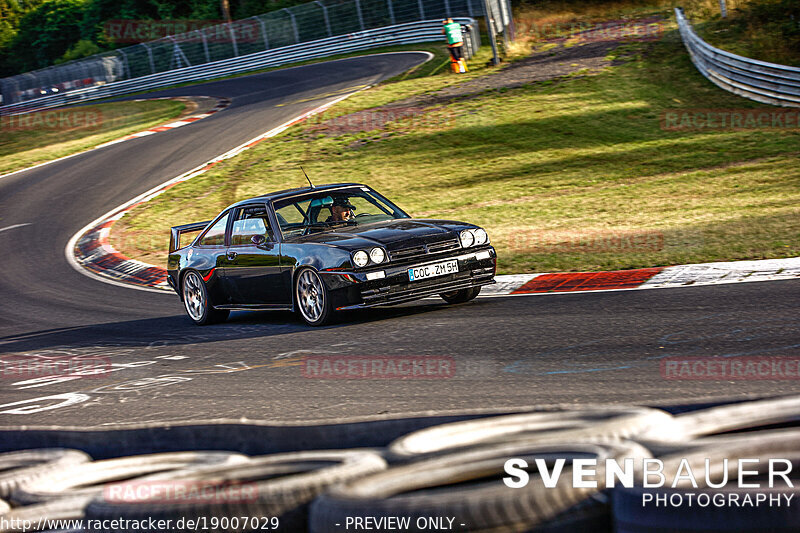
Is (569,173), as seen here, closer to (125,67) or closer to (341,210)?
(341,210)

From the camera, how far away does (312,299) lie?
869cm

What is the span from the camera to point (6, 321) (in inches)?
463

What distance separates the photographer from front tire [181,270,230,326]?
10.3 metres

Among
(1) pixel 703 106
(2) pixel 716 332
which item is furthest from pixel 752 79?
(2) pixel 716 332

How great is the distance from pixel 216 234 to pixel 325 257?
2342 mm

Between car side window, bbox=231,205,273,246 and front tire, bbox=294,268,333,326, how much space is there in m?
0.78

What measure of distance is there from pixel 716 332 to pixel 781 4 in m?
25.0

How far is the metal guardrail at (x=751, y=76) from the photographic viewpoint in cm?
2055

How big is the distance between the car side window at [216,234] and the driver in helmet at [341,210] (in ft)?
4.84
